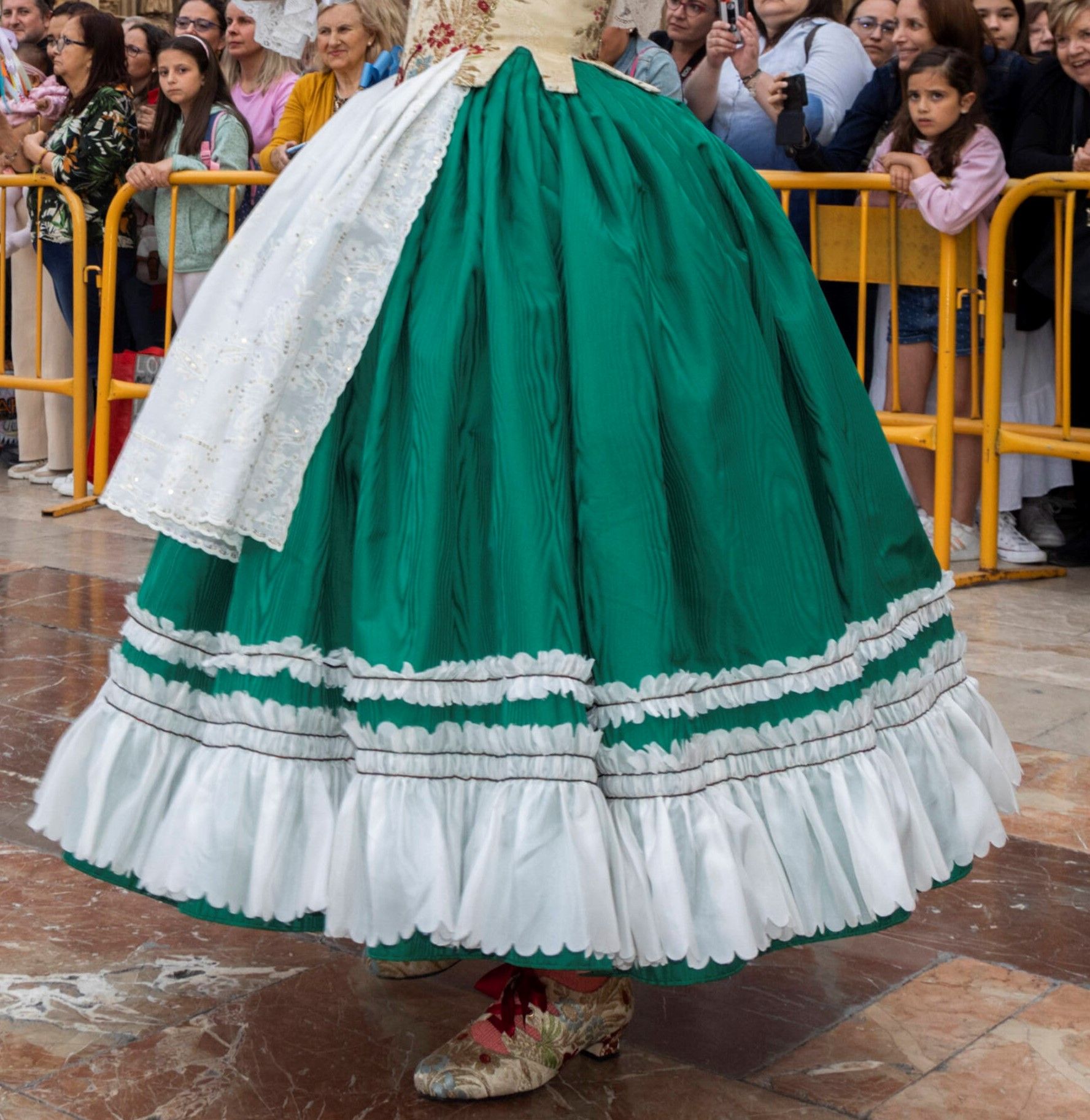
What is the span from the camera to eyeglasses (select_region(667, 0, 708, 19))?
5.02 m

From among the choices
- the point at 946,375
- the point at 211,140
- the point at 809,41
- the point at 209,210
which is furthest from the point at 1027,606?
the point at 211,140

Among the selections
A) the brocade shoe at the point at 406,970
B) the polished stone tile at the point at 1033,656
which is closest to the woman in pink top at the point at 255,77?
the polished stone tile at the point at 1033,656

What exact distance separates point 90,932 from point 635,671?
1.00m

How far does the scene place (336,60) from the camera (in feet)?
16.4

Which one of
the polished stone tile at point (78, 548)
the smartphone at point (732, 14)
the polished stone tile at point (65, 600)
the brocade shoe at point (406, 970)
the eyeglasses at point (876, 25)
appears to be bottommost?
the brocade shoe at point (406, 970)

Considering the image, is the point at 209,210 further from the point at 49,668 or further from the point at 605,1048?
the point at 605,1048

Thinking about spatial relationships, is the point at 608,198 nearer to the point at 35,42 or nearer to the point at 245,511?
the point at 245,511

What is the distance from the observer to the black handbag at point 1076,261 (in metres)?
4.25

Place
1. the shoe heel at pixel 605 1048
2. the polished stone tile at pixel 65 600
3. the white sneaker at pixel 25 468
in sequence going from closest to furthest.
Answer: the shoe heel at pixel 605 1048 < the polished stone tile at pixel 65 600 < the white sneaker at pixel 25 468

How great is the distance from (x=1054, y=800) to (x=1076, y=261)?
76.8 inches

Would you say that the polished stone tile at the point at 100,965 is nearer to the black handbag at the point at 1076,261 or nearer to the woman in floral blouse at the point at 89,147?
the black handbag at the point at 1076,261

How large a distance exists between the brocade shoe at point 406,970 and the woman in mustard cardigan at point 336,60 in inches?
128

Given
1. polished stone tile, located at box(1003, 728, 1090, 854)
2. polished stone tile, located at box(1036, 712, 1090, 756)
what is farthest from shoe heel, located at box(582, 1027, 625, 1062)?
polished stone tile, located at box(1036, 712, 1090, 756)

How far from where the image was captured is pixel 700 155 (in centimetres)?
200
